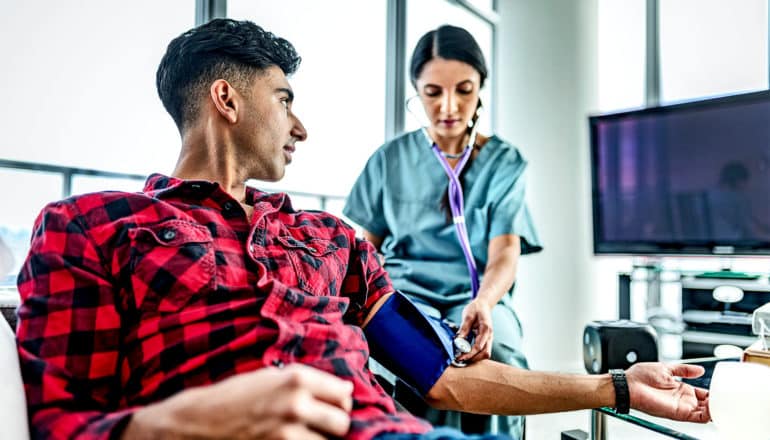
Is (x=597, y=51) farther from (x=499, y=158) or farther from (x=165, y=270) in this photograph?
(x=165, y=270)

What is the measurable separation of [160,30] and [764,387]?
282 cm

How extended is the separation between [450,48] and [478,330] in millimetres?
875

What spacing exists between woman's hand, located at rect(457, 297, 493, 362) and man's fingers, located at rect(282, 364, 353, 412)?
1.60 feet

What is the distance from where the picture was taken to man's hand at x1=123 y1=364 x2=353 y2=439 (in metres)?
0.48

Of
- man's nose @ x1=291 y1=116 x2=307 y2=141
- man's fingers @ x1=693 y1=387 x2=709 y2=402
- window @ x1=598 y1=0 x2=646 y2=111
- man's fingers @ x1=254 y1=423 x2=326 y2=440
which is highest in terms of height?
window @ x1=598 y1=0 x2=646 y2=111

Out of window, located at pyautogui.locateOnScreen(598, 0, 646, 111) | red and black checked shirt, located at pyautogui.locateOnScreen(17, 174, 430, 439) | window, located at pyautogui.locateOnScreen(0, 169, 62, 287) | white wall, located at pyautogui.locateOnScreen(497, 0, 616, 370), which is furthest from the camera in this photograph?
window, located at pyautogui.locateOnScreen(598, 0, 646, 111)

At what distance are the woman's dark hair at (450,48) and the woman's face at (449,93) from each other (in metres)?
0.01

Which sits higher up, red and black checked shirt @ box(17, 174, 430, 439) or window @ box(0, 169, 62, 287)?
window @ box(0, 169, 62, 287)

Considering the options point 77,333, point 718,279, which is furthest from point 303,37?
point 77,333

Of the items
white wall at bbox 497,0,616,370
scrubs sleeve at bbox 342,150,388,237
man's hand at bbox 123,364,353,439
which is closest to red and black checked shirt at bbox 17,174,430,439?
man's hand at bbox 123,364,353,439

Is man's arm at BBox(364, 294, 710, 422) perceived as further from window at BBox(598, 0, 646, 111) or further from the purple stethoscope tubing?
window at BBox(598, 0, 646, 111)

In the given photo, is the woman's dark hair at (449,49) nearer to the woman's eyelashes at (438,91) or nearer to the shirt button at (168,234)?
the woman's eyelashes at (438,91)

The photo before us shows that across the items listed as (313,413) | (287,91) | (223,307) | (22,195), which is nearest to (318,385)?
(313,413)

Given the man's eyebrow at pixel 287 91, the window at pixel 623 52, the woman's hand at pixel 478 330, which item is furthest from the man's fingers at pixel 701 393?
the window at pixel 623 52
